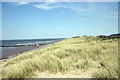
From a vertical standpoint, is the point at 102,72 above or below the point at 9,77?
above

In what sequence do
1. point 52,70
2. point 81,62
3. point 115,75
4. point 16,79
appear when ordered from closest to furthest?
point 115,75 < point 16,79 < point 52,70 < point 81,62

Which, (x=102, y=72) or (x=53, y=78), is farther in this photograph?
(x=53, y=78)

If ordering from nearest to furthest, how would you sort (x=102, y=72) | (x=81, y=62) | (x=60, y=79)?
(x=102, y=72) < (x=60, y=79) < (x=81, y=62)

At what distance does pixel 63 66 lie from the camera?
519 cm

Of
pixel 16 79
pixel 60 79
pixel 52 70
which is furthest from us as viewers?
pixel 52 70

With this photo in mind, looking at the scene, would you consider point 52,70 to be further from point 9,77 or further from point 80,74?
point 9,77

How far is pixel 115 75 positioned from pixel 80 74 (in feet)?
4.57

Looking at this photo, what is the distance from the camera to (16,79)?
4.65 meters

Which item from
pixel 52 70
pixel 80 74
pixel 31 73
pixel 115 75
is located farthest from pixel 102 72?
pixel 31 73

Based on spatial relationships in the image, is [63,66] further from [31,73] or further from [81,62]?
[31,73]

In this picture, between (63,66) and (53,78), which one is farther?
(63,66)

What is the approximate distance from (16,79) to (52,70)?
1596mm

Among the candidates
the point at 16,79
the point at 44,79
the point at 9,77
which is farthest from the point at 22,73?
the point at 44,79

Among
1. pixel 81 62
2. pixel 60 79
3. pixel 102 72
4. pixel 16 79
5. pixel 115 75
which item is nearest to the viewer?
pixel 115 75
